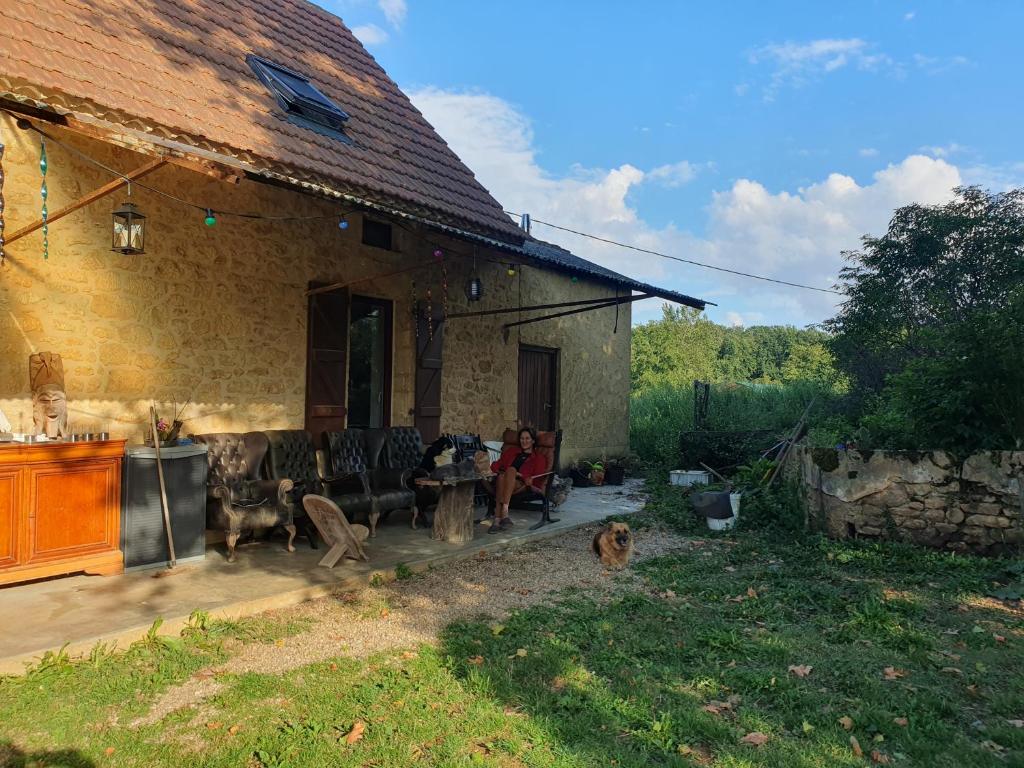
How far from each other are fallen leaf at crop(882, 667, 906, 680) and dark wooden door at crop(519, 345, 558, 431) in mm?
7283

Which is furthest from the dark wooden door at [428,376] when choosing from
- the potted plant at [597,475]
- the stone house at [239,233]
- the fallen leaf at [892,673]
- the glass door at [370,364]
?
the fallen leaf at [892,673]

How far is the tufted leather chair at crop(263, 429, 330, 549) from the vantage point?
19.1ft

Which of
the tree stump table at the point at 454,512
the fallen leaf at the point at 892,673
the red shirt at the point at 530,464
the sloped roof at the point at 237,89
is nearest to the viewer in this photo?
the fallen leaf at the point at 892,673

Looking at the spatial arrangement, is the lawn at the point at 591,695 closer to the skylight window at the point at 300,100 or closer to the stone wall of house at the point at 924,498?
the stone wall of house at the point at 924,498

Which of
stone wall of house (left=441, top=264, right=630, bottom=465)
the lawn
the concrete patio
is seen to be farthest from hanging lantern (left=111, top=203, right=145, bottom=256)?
stone wall of house (left=441, top=264, right=630, bottom=465)

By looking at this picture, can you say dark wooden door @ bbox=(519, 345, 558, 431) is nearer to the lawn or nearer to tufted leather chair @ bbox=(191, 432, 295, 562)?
tufted leather chair @ bbox=(191, 432, 295, 562)

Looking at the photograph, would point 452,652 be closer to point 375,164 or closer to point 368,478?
point 368,478

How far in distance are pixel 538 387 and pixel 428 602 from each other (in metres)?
6.61

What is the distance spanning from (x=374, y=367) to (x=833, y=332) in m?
11.9

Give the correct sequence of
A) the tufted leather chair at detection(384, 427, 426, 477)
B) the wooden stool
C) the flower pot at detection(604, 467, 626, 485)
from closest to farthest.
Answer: the wooden stool, the tufted leather chair at detection(384, 427, 426, 477), the flower pot at detection(604, 467, 626, 485)

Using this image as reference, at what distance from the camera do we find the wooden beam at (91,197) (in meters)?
4.21

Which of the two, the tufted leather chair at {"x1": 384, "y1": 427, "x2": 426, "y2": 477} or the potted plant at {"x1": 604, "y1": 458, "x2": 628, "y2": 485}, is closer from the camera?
the tufted leather chair at {"x1": 384, "y1": 427, "x2": 426, "y2": 477}

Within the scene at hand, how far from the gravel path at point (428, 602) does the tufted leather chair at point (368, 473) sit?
1.06m

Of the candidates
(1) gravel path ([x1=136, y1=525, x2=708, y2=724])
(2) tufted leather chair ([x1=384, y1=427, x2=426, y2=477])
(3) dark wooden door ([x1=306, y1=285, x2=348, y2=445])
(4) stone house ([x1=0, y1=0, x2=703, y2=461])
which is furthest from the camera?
(2) tufted leather chair ([x1=384, y1=427, x2=426, y2=477])
